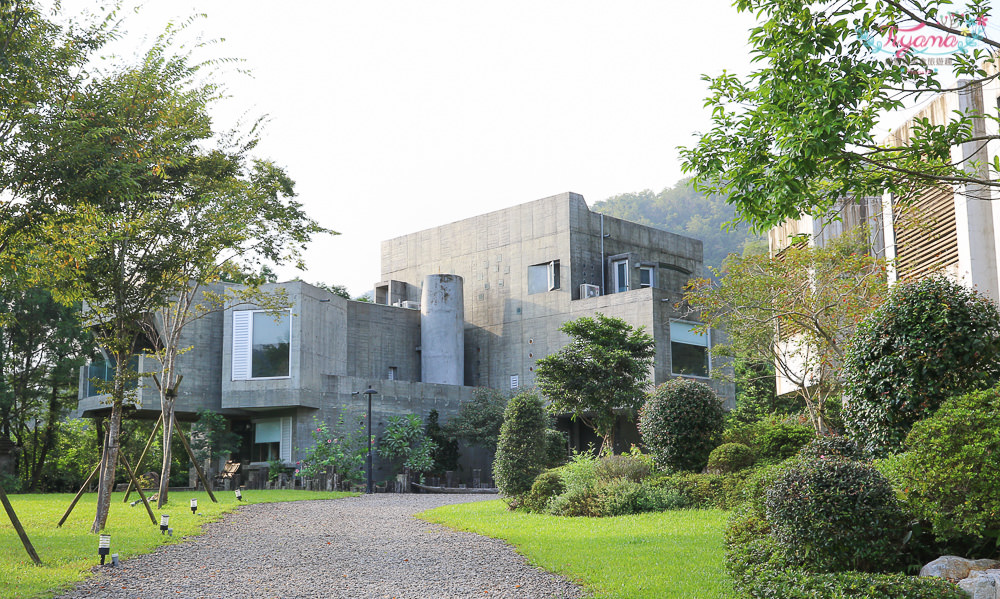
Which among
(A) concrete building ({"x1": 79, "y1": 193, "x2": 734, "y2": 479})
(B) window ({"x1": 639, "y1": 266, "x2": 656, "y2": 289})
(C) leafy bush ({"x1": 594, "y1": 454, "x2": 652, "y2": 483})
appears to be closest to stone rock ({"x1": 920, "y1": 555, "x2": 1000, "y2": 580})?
(C) leafy bush ({"x1": 594, "y1": 454, "x2": 652, "y2": 483})

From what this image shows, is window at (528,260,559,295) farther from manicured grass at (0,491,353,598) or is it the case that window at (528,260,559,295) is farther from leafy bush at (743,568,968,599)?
leafy bush at (743,568,968,599)

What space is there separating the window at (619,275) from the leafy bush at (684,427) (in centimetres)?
2252

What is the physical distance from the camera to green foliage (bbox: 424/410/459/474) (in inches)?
1331

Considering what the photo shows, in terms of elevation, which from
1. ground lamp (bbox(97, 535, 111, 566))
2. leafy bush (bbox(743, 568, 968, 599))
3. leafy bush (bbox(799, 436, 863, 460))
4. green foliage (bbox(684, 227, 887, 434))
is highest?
green foliage (bbox(684, 227, 887, 434))

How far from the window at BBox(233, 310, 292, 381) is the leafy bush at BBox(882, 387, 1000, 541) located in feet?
88.5

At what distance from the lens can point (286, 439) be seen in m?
32.5

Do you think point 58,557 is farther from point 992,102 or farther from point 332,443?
point 332,443

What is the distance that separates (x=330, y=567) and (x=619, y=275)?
3103 cm

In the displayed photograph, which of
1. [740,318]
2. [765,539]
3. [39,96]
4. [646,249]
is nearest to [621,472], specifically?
[740,318]

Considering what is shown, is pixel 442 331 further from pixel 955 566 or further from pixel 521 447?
pixel 955 566

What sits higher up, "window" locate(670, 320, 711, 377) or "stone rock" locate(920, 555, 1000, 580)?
"window" locate(670, 320, 711, 377)

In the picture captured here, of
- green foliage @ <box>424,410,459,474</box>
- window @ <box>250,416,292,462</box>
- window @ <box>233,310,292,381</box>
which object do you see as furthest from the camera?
green foliage @ <box>424,410,459,474</box>

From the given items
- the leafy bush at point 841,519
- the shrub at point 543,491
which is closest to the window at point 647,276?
the shrub at point 543,491

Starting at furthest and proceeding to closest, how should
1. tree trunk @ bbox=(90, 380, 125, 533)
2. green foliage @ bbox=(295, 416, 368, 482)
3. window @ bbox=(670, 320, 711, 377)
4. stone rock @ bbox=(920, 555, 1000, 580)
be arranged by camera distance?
1. window @ bbox=(670, 320, 711, 377)
2. green foliage @ bbox=(295, 416, 368, 482)
3. tree trunk @ bbox=(90, 380, 125, 533)
4. stone rock @ bbox=(920, 555, 1000, 580)
